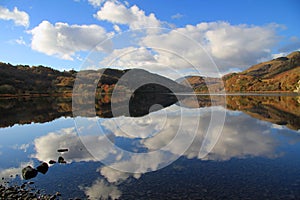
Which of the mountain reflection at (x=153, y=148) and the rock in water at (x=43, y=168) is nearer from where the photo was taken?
the rock in water at (x=43, y=168)

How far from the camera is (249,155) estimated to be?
16391 millimetres

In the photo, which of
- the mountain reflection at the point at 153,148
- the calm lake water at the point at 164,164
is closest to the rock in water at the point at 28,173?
the calm lake water at the point at 164,164

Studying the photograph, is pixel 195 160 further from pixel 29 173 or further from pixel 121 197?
pixel 29 173

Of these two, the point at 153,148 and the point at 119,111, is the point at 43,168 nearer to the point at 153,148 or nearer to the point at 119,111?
the point at 153,148

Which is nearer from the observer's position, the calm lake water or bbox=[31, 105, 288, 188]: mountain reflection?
the calm lake water

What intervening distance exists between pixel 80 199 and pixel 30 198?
212 centimetres

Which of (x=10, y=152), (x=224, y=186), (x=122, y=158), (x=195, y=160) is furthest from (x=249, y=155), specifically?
(x=10, y=152)

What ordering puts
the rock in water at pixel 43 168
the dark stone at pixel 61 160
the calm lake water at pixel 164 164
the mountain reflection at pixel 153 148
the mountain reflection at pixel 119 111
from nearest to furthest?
the calm lake water at pixel 164 164 → the rock in water at pixel 43 168 → the mountain reflection at pixel 153 148 → the dark stone at pixel 61 160 → the mountain reflection at pixel 119 111

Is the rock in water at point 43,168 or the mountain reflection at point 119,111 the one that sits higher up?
the mountain reflection at point 119,111

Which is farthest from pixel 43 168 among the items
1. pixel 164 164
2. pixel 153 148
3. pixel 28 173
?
pixel 153 148

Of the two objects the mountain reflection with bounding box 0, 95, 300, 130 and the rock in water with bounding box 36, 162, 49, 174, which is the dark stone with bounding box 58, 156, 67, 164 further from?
the mountain reflection with bounding box 0, 95, 300, 130

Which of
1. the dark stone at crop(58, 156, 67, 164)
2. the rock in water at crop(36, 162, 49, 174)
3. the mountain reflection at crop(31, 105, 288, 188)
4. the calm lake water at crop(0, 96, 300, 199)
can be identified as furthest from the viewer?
the dark stone at crop(58, 156, 67, 164)

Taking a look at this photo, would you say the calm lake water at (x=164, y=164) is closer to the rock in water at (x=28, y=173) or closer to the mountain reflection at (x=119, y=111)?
the rock in water at (x=28, y=173)

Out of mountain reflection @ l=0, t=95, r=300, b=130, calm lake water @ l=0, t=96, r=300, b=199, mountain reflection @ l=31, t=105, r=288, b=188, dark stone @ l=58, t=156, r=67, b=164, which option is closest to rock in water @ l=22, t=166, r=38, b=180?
calm lake water @ l=0, t=96, r=300, b=199
